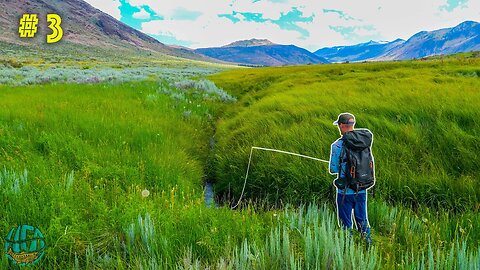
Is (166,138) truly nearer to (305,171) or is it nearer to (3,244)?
(305,171)

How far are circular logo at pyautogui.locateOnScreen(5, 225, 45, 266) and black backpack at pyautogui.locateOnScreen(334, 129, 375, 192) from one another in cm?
253

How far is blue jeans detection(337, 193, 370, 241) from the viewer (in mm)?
2781

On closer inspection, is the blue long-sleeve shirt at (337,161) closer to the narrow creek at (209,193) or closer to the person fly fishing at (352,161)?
the person fly fishing at (352,161)

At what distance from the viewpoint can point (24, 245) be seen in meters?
2.66

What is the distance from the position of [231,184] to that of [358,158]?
3.91m

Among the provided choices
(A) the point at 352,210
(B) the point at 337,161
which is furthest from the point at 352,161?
(A) the point at 352,210

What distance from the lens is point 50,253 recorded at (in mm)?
2680

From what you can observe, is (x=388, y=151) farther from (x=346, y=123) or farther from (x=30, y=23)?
(x=30, y=23)

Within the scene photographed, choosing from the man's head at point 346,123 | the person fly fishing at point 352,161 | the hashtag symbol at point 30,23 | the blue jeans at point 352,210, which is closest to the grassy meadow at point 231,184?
the blue jeans at point 352,210

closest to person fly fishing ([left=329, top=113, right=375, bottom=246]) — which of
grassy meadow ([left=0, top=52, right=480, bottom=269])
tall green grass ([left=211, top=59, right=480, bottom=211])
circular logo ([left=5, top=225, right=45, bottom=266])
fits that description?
grassy meadow ([left=0, top=52, right=480, bottom=269])

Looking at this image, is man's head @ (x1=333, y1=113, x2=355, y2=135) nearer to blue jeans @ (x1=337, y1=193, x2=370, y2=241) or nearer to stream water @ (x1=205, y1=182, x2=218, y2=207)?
blue jeans @ (x1=337, y1=193, x2=370, y2=241)

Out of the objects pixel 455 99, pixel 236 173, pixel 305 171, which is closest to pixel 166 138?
pixel 236 173

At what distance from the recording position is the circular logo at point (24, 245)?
252 centimetres

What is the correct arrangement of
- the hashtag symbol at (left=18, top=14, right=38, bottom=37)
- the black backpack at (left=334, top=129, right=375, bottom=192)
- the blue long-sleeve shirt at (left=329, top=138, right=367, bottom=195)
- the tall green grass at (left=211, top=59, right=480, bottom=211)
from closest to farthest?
the black backpack at (left=334, top=129, right=375, bottom=192) < the blue long-sleeve shirt at (left=329, top=138, right=367, bottom=195) < the tall green grass at (left=211, top=59, right=480, bottom=211) < the hashtag symbol at (left=18, top=14, right=38, bottom=37)
